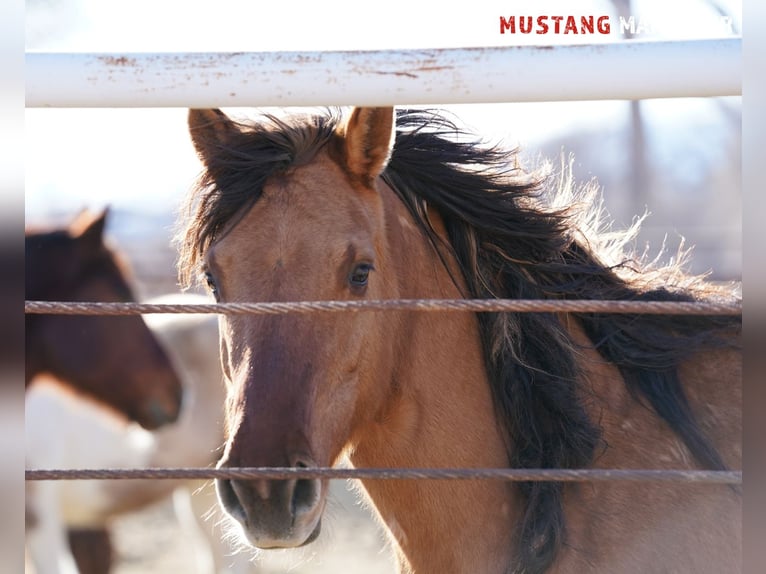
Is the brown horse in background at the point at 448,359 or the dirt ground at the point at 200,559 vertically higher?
the brown horse in background at the point at 448,359

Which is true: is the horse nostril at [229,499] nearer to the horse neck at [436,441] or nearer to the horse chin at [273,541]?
the horse chin at [273,541]

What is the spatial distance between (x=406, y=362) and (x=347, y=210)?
0.52 meters

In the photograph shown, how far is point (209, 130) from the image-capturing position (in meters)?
2.72

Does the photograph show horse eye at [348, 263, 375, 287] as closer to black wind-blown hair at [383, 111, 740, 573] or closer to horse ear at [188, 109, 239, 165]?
black wind-blown hair at [383, 111, 740, 573]

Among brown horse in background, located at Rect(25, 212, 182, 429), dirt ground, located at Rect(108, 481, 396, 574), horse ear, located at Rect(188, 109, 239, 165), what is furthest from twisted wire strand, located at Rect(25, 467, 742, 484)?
dirt ground, located at Rect(108, 481, 396, 574)

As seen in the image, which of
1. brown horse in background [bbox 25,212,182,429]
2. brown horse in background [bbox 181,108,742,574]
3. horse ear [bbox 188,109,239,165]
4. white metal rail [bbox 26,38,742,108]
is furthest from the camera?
brown horse in background [bbox 25,212,182,429]

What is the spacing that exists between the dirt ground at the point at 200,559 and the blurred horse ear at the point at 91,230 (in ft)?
7.47

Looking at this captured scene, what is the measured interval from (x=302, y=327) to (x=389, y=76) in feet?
2.60

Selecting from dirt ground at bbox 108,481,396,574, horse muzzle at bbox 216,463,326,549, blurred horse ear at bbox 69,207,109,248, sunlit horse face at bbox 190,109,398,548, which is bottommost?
dirt ground at bbox 108,481,396,574

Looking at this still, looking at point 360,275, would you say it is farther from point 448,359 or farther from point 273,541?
point 273,541

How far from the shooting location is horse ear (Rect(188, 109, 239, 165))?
2691 millimetres

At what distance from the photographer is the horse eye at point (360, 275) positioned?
8.05 feet

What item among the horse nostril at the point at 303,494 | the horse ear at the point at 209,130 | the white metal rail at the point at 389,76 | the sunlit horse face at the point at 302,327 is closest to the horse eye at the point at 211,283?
the sunlit horse face at the point at 302,327

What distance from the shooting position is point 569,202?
9.90ft
